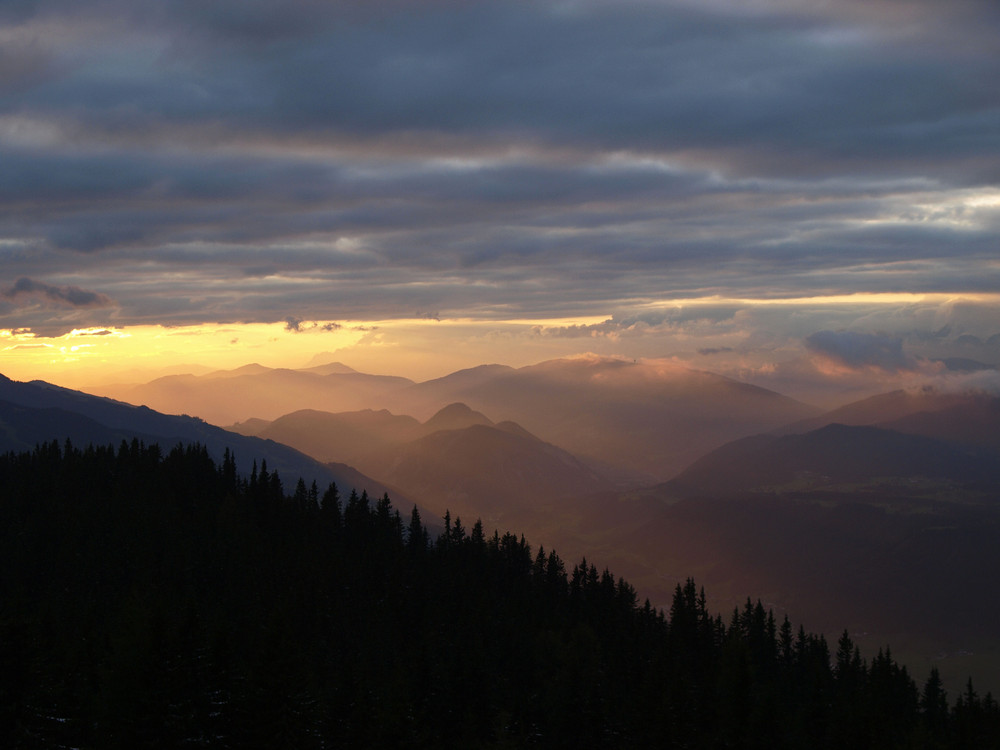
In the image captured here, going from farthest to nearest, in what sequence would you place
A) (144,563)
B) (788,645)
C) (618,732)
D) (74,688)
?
(788,645) < (144,563) < (618,732) < (74,688)

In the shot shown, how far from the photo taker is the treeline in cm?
5953

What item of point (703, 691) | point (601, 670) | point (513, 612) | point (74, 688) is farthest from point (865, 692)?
point (74, 688)

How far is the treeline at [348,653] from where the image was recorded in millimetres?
59531

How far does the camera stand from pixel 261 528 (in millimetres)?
192375

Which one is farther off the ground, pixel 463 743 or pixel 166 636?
pixel 166 636

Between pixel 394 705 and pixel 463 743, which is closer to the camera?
pixel 394 705

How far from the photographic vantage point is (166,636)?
5706 cm

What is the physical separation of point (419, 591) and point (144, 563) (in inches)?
1946

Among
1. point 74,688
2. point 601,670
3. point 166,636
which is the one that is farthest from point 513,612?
point 166,636

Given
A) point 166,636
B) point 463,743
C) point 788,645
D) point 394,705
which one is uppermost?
point 166,636

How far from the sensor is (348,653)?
120000 mm

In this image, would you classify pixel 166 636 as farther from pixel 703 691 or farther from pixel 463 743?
pixel 703 691

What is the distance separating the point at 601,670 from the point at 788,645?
64667mm

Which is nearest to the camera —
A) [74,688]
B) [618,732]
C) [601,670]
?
[74,688]
